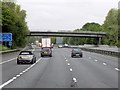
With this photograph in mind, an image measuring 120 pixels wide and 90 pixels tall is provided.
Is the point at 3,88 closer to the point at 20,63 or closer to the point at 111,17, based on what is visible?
the point at 20,63

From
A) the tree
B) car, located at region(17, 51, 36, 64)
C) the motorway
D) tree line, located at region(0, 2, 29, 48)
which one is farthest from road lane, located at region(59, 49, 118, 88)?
the tree

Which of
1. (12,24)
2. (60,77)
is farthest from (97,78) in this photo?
(12,24)

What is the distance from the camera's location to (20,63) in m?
37.0

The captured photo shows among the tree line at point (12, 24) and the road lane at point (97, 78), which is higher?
the tree line at point (12, 24)

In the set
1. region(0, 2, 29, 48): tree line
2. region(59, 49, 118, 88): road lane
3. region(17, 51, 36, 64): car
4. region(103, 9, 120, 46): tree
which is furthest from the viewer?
region(103, 9, 120, 46): tree

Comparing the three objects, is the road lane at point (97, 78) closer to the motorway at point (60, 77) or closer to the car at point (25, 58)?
the motorway at point (60, 77)

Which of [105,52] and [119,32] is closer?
[105,52]

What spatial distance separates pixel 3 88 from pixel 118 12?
395 feet

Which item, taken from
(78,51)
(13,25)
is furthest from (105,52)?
(13,25)

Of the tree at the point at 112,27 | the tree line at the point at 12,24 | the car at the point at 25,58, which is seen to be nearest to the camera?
the car at the point at 25,58

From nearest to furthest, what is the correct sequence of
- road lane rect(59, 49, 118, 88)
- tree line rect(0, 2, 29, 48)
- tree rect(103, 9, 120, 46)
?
road lane rect(59, 49, 118, 88), tree line rect(0, 2, 29, 48), tree rect(103, 9, 120, 46)

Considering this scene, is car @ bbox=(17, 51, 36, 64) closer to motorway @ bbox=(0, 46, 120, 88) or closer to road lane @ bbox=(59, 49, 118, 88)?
motorway @ bbox=(0, 46, 120, 88)

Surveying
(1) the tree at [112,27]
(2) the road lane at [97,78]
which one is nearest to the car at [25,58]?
(2) the road lane at [97,78]

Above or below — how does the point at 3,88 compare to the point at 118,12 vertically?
below
